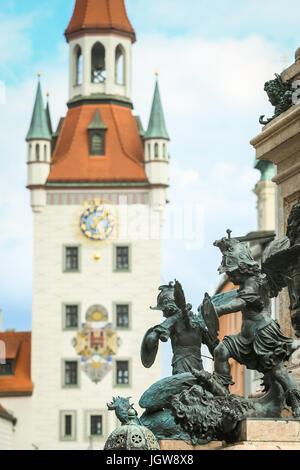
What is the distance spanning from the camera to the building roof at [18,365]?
Answer: 7838 centimetres

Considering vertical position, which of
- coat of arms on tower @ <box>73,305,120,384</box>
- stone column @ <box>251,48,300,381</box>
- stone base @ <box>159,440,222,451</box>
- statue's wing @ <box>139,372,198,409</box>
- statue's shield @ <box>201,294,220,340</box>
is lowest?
stone base @ <box>159,440,222,451</box>

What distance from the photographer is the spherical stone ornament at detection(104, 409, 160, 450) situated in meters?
10.1

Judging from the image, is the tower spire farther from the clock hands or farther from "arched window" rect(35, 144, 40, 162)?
the clock hands

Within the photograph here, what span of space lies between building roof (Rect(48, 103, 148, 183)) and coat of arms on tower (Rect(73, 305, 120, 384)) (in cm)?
750

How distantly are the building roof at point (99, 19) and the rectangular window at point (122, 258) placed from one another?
12463 mm

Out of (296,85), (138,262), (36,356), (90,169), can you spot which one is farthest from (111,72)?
(296,85)

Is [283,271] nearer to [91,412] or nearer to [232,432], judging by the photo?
[232,432]

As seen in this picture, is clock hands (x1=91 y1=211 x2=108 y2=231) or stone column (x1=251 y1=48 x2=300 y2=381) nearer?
stone column (x1=251 y1=48 x2=300 y2=381)

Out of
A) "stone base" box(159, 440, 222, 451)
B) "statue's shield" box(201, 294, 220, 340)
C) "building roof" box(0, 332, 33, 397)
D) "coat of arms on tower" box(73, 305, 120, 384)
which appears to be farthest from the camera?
"coat of arms on tower" box(73, 305, 120, 384)

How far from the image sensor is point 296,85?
14.3m

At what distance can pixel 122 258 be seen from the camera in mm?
80812

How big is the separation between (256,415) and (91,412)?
67.0 metres

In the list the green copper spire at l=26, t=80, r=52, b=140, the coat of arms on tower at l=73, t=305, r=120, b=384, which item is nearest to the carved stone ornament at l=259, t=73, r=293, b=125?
the coat of arms on tower at l=73, t=305, r=120, b=384

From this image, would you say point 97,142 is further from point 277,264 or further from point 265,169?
point 277,264
